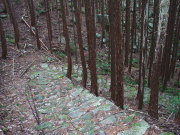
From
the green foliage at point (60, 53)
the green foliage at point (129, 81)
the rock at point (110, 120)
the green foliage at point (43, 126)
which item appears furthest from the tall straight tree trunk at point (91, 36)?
the green foliage at point (60, 53)

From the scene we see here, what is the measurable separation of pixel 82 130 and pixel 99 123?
0.48 m

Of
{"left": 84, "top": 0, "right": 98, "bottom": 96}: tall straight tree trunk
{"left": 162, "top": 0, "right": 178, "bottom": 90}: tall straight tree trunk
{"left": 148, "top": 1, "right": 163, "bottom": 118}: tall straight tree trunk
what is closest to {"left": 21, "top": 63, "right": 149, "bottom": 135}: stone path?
{"left": 84, "top": 0, "right": 98, "bottom": 96}: tall straight tree trunk

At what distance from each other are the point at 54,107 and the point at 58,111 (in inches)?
17.2

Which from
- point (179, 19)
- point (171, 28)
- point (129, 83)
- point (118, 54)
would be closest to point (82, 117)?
point (118, 54)

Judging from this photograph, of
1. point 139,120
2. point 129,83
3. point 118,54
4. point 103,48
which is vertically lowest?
point 129,83

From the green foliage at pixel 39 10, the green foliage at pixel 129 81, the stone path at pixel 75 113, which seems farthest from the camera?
the green foliage at pixel 39 10

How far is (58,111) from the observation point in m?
5.89

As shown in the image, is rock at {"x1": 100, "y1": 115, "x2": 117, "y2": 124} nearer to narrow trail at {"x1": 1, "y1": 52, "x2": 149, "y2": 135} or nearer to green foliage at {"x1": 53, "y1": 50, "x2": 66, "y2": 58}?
narrow trail at {"x1": 1, "y1": 52, "x2": 149, "y2": 135}

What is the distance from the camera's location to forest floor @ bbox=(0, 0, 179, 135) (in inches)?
155

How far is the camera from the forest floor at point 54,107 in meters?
3.94

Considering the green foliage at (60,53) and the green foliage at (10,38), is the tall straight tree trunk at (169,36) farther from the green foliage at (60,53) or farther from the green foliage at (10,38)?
the green foliage at (10,38)

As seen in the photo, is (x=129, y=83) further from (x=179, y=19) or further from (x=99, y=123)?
(x=99, y=123)

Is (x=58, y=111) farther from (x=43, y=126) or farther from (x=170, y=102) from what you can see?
(x=170, y=102)

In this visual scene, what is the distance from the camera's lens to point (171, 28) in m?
11.1
